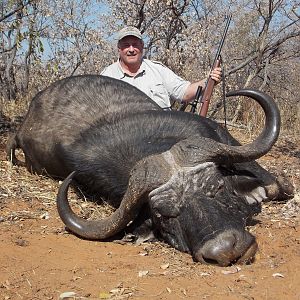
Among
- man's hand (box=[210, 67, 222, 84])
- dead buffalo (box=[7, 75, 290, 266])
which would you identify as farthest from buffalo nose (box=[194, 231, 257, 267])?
man's hand (box=[210, 67, 222, 84])

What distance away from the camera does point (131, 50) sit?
259 inches

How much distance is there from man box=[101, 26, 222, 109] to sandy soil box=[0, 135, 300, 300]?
227 cm

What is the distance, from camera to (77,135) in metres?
5.13

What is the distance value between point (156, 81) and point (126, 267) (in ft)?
11.8

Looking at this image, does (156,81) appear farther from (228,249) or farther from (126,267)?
(228,249)

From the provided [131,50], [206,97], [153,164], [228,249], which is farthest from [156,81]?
[228,249]

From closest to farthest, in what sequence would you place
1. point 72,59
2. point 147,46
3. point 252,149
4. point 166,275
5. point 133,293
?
point 133,293, point 166,275, point 252,149, point 147,46, point 72,59

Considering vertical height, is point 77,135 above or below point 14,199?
above

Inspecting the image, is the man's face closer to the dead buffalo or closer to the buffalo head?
the dead buffalo

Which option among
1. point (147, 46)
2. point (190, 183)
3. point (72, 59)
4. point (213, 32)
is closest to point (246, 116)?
point (147, 46)

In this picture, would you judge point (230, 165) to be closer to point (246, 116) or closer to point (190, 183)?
point (190, 183)

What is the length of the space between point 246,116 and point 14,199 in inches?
223

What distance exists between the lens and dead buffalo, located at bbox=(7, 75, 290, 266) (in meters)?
3.65

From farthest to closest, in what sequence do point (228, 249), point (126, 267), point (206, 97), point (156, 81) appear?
point (156, 81) < point (206, 97) < point (126, 267) < point (228, 249)
